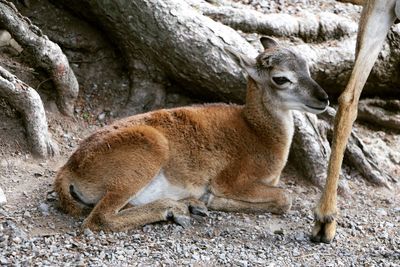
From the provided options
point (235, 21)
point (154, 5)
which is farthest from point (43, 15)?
point (235, 21)

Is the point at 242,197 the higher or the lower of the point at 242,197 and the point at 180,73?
the lower

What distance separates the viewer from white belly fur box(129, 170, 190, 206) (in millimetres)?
7516

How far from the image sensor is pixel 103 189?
7273mm

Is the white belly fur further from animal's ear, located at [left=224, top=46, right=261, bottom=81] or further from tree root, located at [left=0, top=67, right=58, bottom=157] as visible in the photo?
tree root, located at [left=0, top=67, right=58, bottom=157]

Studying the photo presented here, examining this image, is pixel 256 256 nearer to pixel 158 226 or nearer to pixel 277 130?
pixel 158 226

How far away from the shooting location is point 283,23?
9820 mm

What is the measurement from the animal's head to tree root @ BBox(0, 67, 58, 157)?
83.0 inches

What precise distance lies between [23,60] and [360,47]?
395cm

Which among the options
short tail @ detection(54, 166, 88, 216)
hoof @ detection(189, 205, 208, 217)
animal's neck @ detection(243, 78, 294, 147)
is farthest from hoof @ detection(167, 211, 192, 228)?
animal's neck @ detection(243, 78, 294, 147)

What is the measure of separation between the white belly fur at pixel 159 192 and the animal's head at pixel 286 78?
130 centimetres

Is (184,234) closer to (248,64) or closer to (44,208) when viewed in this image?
(44,208)

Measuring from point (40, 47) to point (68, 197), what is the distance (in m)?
2.11

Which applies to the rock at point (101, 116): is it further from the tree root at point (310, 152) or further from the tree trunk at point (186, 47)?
the tree root at point (310, 152)

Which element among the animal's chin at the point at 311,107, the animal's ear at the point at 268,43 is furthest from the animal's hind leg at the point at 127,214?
the animal's ear at the point at 268,43
